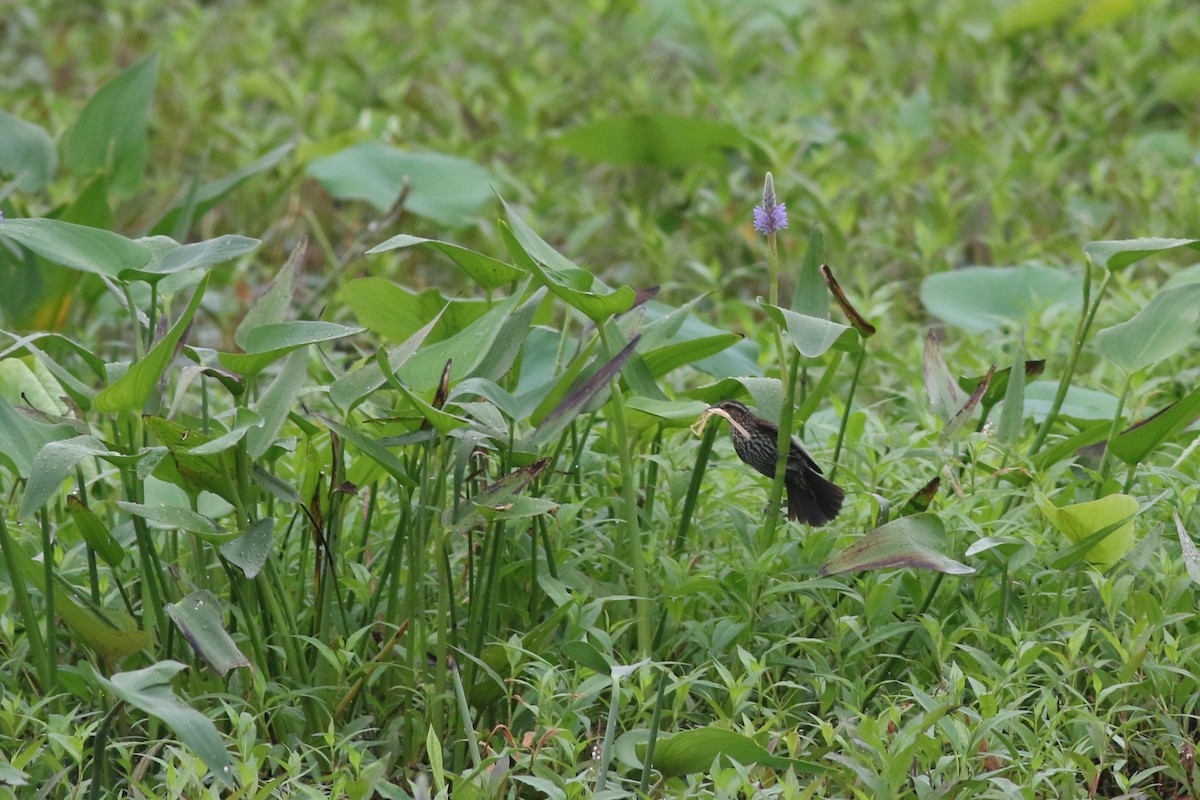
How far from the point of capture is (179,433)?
1.23m

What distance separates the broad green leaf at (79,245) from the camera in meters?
1.29

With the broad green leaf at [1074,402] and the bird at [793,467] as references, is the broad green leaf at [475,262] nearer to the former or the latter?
the bird at [793,467]

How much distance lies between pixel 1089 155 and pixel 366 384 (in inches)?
100

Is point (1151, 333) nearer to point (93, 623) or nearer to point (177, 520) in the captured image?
point (177, 520)

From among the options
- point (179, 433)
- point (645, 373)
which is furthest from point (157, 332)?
point (645, 373)

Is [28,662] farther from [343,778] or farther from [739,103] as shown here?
[739,103]

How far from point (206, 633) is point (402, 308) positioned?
470 millimetres

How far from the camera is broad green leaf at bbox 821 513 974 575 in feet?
4.04

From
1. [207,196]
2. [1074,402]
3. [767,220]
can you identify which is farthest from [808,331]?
[207,196]

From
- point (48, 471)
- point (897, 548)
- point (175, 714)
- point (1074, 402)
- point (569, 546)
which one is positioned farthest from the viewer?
point (1074, 402)

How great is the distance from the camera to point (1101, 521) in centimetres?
133

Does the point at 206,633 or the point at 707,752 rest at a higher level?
the point at 206,633

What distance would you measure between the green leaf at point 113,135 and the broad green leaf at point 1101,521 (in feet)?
5.31

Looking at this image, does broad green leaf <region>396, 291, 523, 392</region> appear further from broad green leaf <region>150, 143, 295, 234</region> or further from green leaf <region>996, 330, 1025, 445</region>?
broad green leaf <region>150, 143, 295, 234</region>
